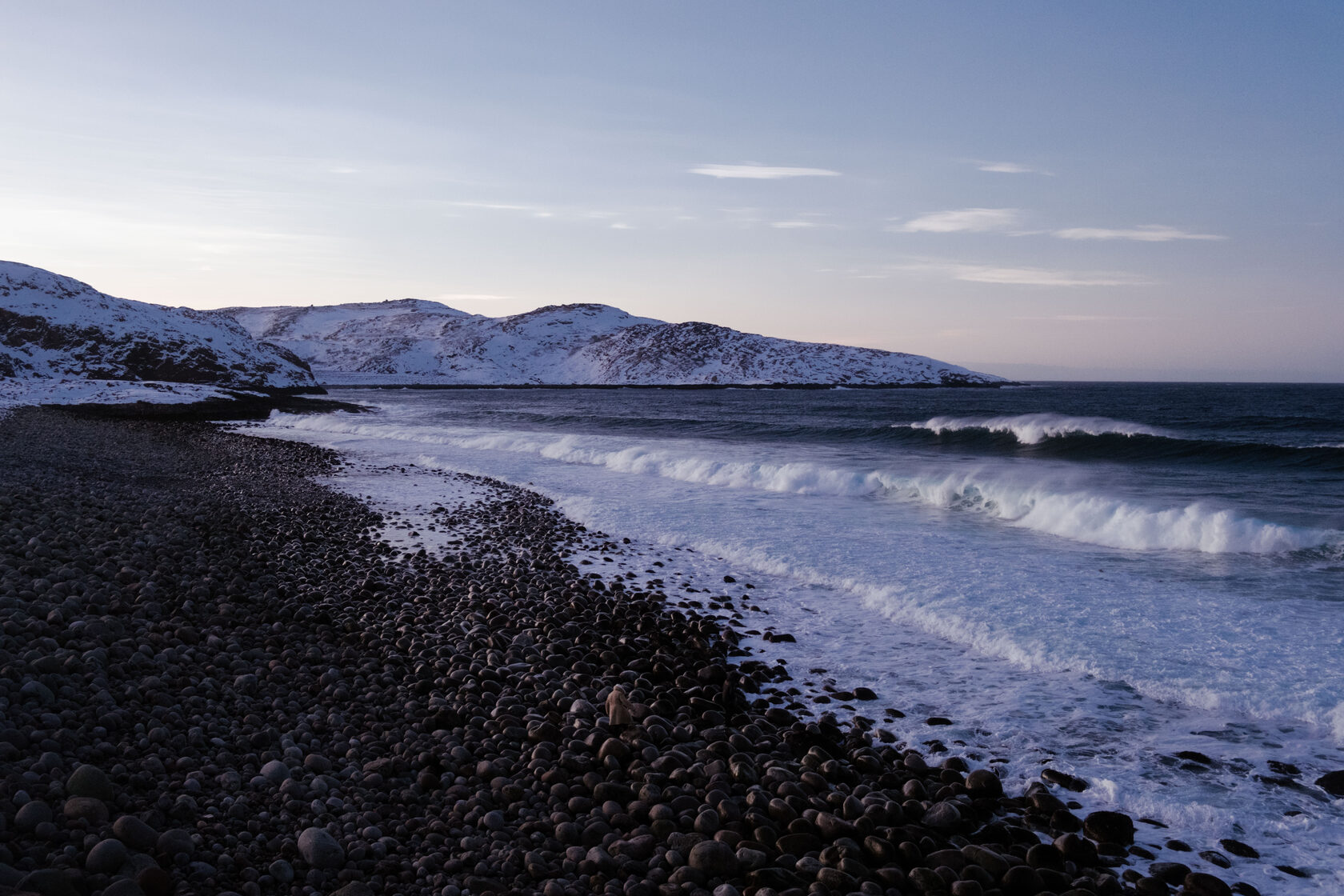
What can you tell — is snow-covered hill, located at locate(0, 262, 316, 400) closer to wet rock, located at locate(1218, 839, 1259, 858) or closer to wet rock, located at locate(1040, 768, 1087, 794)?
wet rock, located at locate(1040, 768, 1087, 794)

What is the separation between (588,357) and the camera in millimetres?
155875

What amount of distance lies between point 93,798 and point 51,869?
689 millimetres

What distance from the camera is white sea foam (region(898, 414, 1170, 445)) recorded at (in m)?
32.4

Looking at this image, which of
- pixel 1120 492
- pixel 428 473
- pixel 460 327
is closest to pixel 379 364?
pixel 460 327

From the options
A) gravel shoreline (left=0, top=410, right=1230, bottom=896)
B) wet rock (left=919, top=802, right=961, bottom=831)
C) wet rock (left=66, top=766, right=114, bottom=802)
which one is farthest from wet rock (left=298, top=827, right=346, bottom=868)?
wet rock (left=919, top=802, right=961, bottom=831)

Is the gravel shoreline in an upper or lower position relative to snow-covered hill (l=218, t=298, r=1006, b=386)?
lower

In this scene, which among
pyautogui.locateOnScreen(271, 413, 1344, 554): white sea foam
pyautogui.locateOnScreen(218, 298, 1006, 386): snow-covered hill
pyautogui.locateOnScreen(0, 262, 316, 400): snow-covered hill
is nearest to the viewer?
pyautogui.locateOnScreen(271, 413, 1344, 554): white sea foam

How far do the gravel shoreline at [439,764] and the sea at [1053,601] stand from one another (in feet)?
1.92

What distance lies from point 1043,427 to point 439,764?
35.7 metres

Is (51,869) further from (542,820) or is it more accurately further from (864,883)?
(864,883)

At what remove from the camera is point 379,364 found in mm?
150125

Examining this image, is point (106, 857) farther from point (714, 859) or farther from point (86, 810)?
point (714, 859)

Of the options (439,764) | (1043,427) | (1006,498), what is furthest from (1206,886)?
(1043,427)

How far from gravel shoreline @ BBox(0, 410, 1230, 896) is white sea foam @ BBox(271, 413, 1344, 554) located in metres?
7.88
